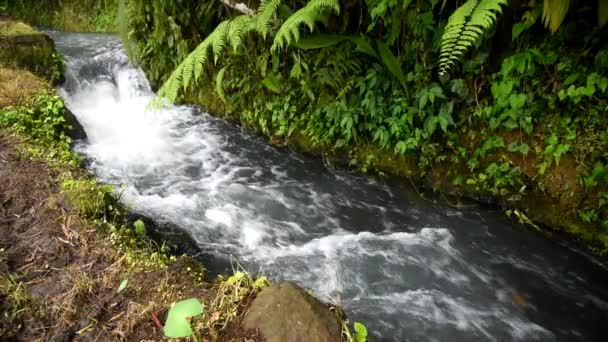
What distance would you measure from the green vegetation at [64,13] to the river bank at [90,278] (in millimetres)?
10079

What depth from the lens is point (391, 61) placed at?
12.1ft

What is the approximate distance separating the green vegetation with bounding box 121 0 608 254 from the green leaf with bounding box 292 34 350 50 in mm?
14

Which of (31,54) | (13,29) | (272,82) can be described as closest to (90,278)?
(272,82)

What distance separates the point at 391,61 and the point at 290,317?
8.82ft

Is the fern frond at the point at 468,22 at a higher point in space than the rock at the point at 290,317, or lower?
higher

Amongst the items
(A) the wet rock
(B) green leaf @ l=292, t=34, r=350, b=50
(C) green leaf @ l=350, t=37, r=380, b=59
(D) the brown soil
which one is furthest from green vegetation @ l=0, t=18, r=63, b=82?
(C) green leaf @ l=350, t=37, r=380, b=59

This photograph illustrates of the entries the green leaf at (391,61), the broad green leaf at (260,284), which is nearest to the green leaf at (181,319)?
the broad green leaf at (260,284)

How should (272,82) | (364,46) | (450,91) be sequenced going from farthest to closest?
(272,82)
(364,46)
(450,91)

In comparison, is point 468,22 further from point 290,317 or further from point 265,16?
point 290,317

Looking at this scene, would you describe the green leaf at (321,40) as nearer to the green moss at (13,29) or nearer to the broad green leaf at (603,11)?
the broad green leaf at (603,11)

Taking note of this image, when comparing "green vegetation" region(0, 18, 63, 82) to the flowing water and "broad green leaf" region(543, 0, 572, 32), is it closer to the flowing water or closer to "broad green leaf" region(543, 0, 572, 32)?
the flowing water

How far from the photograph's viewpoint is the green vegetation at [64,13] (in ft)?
38.2

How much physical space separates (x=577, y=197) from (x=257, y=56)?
3545mm

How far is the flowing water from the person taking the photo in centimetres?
275
